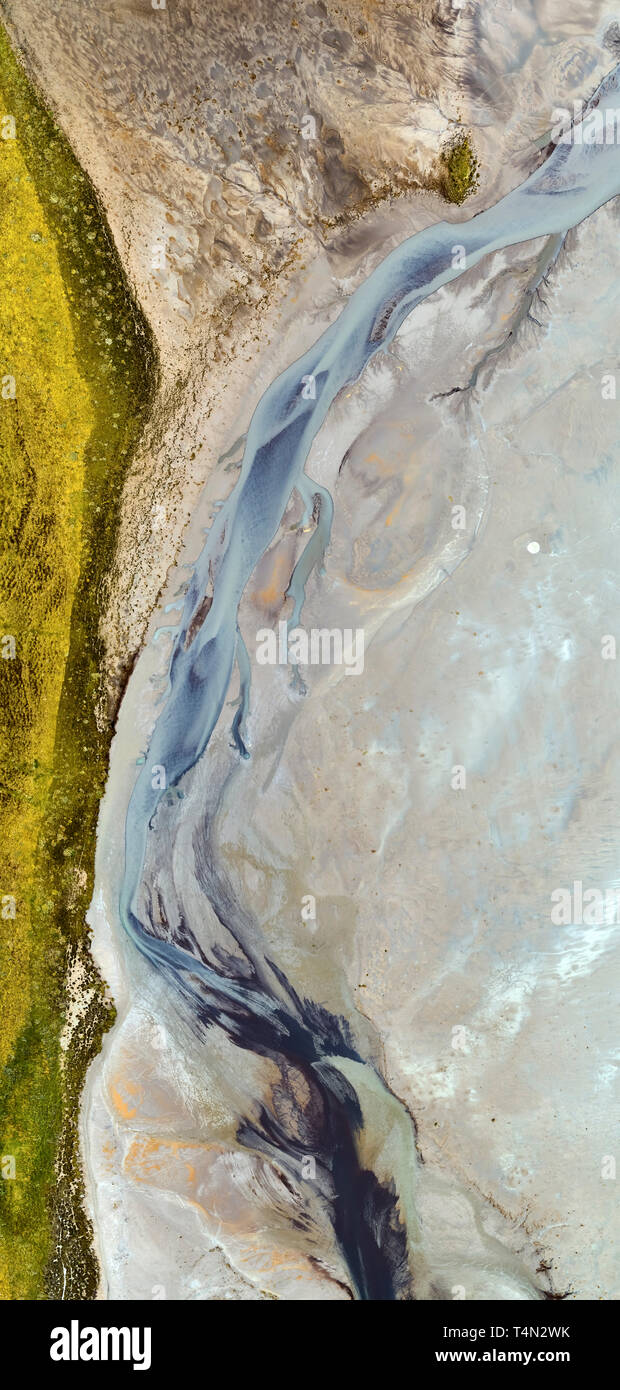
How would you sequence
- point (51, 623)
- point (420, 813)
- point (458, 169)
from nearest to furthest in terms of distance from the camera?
point (420, 813)
point (458, 169)
point (51, 623)

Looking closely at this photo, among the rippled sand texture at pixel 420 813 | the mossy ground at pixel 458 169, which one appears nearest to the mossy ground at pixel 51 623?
the rippled sand texture at pixel 420 813

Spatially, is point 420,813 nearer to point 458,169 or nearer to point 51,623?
point 51,623

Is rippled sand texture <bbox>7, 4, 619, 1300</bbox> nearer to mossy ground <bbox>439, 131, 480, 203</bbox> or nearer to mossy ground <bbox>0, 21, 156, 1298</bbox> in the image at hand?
mossy ground <bbox>439, 131, 480, 203</bbox>

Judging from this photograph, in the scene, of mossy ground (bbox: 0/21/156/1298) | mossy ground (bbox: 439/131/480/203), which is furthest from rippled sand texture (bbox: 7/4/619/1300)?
mossy ground (bbox: 0/21/156/1298)

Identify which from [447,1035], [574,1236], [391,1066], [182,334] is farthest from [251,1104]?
[182,334]

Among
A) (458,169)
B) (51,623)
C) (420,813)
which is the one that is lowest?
(420,813)

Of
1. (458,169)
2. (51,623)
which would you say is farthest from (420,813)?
(458,169)
